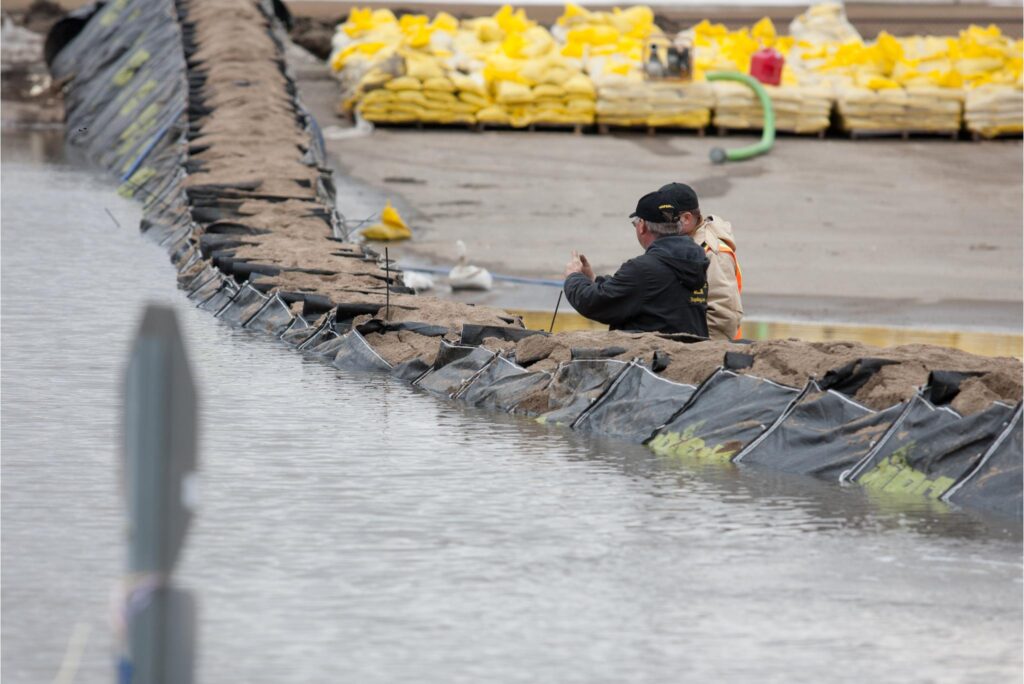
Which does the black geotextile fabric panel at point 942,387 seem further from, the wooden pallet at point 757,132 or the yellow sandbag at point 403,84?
the wooden pallet at point 757,132

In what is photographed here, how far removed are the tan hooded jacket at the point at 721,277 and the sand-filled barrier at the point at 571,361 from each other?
624 millimetres

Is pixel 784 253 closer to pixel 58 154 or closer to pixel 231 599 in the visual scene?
pixel 58 154

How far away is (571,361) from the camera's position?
804cm

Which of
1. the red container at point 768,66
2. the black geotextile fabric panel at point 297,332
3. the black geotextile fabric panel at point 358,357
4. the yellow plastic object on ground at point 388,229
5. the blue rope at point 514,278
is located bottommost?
the yellow plastic object on ground at point 388,229

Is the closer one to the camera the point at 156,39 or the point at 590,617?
the point at 590,617

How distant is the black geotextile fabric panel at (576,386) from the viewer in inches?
306

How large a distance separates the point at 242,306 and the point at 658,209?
364cm

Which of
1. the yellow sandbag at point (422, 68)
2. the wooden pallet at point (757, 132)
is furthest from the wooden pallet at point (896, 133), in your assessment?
the yellow sandbag at point (422, 68)

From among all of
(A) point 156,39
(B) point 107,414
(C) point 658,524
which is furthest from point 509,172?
(C) point 658,524

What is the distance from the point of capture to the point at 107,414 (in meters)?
7.51

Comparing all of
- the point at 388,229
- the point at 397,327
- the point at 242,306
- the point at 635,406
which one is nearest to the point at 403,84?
the point at 388,229

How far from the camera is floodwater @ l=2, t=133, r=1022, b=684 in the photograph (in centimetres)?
A: 447

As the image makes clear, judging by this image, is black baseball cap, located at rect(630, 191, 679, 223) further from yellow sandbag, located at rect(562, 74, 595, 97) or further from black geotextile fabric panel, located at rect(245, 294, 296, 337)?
yellow sandbag, located at rect(562, 74, 595, 97)

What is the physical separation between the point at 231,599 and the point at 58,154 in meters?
17.0
